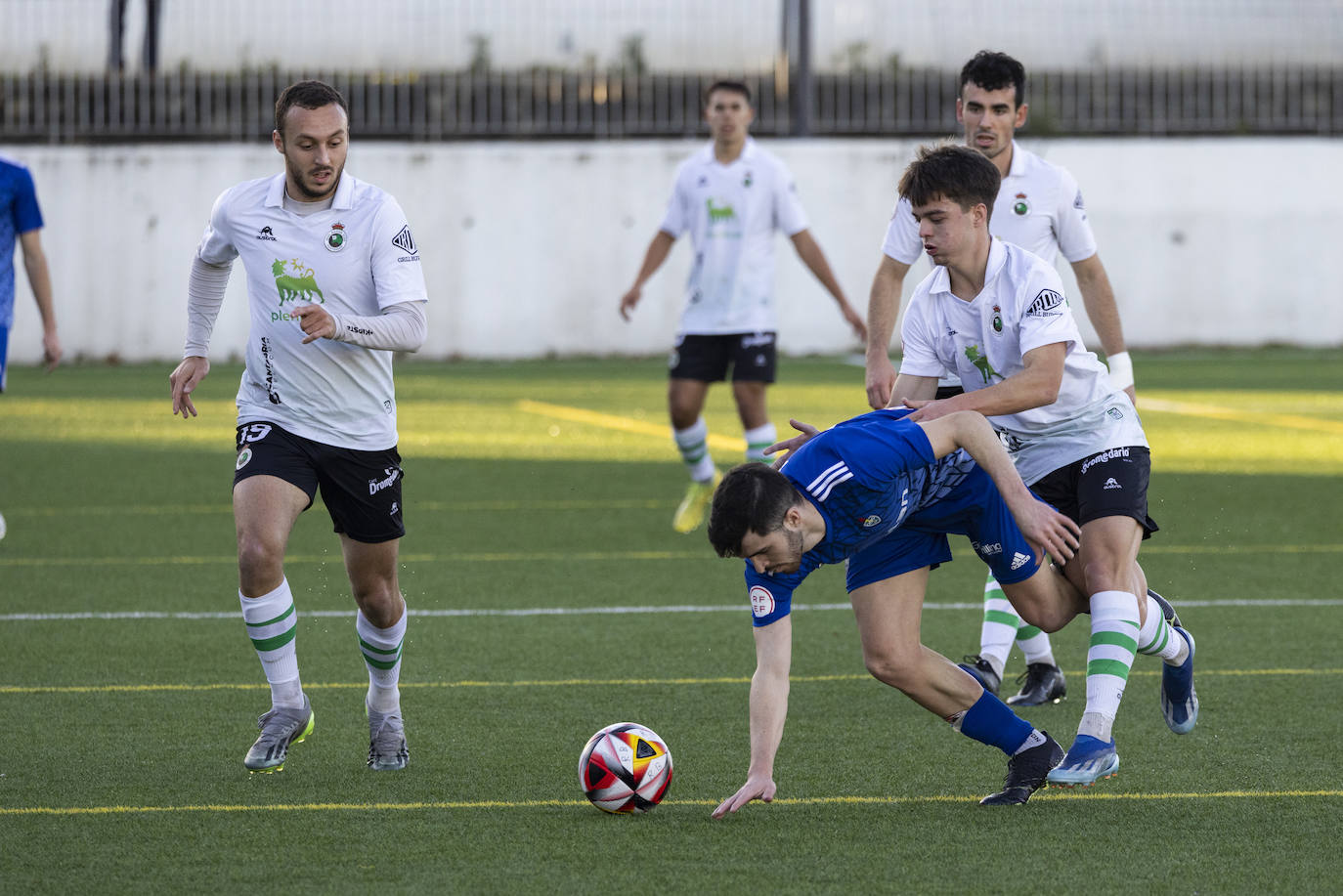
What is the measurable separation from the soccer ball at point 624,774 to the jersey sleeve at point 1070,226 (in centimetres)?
257

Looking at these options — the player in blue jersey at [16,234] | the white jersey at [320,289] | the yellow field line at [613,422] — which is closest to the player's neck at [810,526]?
the white jersey at [320,289]

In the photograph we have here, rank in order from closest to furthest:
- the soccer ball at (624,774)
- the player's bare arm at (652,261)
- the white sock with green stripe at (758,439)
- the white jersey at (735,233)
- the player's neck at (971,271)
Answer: the soccer ball at (624,774) < the player's neck at (971,271) < the white sock with green stripe at (758,439) < the white jersey at (735,233) < the player's bare arm at (652,261)

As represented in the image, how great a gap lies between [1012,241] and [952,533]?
1743mm

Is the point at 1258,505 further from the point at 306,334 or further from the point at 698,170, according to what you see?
the point at 306,334

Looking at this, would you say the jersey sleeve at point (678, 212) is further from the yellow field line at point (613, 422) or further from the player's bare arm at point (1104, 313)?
the player's bare arm at point (1104, 313)

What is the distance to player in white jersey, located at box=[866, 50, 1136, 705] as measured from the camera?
19.5ft

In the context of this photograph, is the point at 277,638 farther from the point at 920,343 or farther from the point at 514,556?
the point at 514,556

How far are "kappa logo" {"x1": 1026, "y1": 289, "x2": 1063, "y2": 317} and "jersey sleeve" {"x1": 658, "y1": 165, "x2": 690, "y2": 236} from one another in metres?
5.81

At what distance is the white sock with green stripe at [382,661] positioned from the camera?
5.18 metres

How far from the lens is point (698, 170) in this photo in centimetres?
1041

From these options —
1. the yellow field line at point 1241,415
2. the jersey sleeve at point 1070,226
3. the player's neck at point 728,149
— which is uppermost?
the player's neck at point 728,149

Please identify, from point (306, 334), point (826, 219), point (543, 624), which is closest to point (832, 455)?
point (306, 334)

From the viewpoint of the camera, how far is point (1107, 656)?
4.75 meters

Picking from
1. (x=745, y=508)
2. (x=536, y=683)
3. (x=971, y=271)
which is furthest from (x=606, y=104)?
(x=745, y=508)
